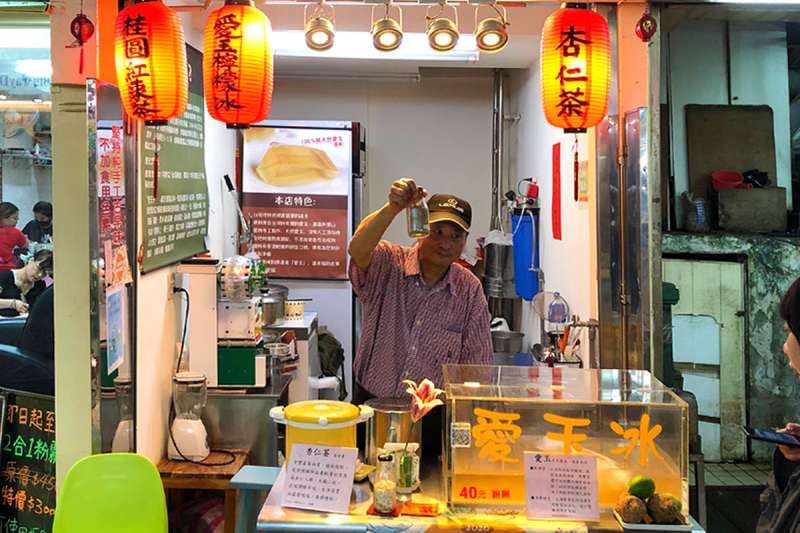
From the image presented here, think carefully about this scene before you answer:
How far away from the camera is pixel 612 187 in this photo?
13.3ft

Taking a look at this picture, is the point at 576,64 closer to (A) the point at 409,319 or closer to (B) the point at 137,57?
(A) the point at 409,319

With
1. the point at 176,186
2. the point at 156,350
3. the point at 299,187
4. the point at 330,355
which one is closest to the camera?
the point at 156,350

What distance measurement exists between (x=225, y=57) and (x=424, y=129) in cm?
453

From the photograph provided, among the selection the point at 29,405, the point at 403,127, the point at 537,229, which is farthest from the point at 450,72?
the point at 29,405

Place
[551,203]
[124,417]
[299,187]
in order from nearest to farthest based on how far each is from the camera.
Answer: [124,417]
[551,203]
[299,187]

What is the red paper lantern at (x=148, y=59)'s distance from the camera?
119 inches

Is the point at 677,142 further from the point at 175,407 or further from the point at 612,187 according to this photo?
the point at 175,407

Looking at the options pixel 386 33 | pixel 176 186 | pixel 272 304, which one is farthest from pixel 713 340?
pixel 176 186

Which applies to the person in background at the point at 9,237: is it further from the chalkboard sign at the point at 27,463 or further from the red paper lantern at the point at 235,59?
the red paper lantern at the point at 235,59

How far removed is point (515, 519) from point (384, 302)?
4.52ft

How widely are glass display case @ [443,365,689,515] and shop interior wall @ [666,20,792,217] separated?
441 cm

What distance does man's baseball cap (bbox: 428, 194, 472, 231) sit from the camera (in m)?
3.18

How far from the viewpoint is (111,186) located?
3221 mm

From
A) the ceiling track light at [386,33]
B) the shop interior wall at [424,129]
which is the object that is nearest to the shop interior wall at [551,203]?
the shop interior wall at [424,129]
